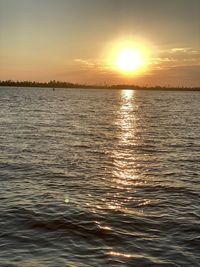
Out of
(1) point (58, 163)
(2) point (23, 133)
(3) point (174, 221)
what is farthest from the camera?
(2) point (23, 133)

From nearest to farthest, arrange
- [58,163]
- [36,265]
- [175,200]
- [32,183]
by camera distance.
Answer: [36,265] → [175,200] → [32,183] → [58,163]

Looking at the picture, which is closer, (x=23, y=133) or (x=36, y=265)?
(x=36, y=265)

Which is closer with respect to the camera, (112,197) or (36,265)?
(36,265)

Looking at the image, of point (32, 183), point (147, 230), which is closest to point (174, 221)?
point (147, 230)

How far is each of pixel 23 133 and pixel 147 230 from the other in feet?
90.0

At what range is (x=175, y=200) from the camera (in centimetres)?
1691

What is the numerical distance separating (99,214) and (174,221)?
9.52ft

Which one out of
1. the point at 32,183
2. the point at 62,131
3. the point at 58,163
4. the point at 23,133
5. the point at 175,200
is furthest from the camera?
the point at 62,131

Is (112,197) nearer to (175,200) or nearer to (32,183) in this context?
(175,200)

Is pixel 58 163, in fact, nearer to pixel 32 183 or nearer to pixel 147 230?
pixel 32 183

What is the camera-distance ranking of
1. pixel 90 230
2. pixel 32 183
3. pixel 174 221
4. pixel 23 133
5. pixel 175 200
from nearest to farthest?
pixel 90 230
pixel 174 221
pixel 175 200
pixel 32 183
pixel 23 133

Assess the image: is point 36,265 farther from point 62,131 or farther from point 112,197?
point 62,131

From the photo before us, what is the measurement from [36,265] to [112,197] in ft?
23.4

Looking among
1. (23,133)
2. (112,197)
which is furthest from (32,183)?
(23,133)
